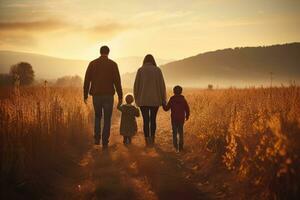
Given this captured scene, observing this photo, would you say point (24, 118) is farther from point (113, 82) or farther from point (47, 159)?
point (113, 82)

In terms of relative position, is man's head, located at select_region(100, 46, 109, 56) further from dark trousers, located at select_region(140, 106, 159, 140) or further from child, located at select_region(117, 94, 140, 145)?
dark trousers, located at select_region(140, 106, 159, 140)

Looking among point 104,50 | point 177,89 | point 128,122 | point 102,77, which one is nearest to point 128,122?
point 128,122

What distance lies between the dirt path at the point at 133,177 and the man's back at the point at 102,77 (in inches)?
57.2

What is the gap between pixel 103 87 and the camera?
31.0 ft

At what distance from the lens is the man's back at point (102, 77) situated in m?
9.45

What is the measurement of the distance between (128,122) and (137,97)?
2.51 feet

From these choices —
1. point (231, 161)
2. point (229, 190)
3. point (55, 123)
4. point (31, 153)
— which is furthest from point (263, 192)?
point (55, 123)

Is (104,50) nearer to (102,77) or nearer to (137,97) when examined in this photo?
(102,77)

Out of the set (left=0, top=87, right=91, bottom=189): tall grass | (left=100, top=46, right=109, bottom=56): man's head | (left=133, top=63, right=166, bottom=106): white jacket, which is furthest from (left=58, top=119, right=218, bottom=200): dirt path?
(left=100, top=46, right=109, bottom=56): man's head

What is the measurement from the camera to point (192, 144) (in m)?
9.57

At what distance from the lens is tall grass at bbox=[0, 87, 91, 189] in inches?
231

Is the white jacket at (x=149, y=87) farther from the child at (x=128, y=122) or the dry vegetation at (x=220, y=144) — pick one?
the dry vegetation at (x=220, y=144)

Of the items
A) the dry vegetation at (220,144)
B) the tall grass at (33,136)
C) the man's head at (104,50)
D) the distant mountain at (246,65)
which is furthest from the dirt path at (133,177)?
the distant mountain at (246,65)

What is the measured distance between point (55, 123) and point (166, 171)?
304 centimetres
